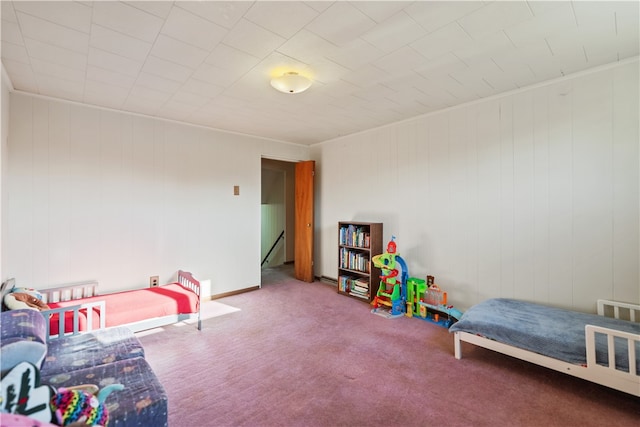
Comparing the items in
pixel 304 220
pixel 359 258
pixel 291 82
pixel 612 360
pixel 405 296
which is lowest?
pixel 405 296

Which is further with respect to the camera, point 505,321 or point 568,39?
point 505,321

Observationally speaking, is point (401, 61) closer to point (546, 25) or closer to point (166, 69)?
point (546, 25)

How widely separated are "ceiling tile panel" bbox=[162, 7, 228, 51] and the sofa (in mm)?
1923

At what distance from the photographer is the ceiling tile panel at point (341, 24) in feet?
5.60

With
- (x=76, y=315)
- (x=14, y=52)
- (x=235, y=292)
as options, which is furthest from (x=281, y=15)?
(x=235, y=292)

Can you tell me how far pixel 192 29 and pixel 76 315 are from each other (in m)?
2.51

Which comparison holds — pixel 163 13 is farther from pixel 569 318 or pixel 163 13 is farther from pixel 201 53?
pixel 569 318

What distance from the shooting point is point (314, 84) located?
2.71 meters

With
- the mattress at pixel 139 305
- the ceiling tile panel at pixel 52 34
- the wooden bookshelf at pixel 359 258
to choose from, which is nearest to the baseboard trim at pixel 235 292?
the mattress at pixel 139 305

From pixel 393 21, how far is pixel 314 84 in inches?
41.0

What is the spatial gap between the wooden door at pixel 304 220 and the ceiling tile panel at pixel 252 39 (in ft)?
9.67

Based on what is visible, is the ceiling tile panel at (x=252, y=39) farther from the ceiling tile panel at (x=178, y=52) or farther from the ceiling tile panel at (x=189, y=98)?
the ceiling tile panel at (x=189, y=98)

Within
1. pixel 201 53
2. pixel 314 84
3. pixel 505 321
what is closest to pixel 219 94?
pixel 201 53

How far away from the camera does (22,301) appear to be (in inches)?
93.0
